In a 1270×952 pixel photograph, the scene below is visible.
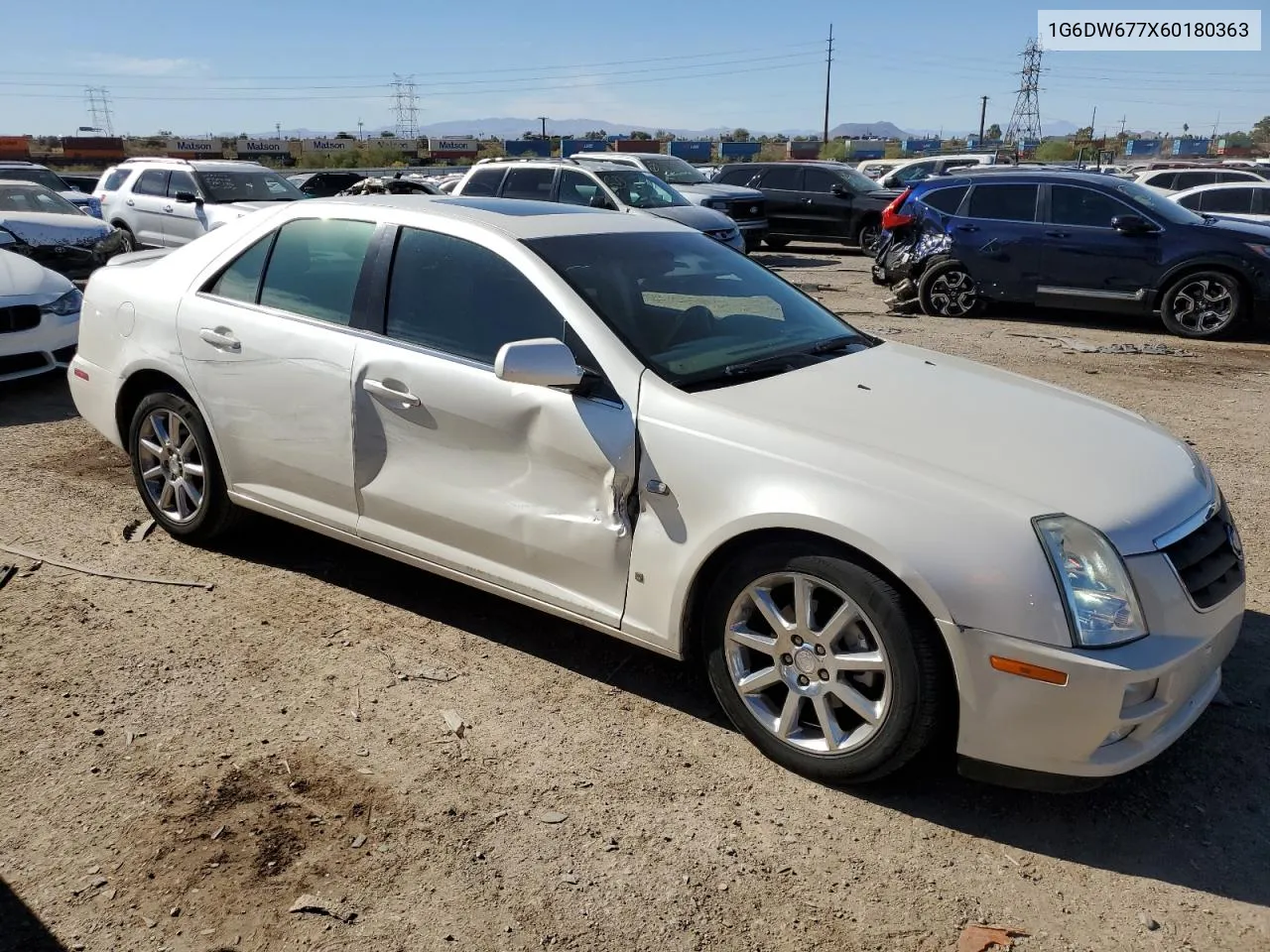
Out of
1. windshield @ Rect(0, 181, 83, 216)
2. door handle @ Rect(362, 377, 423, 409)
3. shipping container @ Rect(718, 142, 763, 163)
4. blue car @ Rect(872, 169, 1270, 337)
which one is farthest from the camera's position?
shipping container @ Rect(718, 142, 763, 163)

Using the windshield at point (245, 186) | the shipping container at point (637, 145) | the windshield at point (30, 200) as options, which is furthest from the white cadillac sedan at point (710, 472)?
the shipping container at point (637, 145)

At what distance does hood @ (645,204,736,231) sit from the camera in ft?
48.9

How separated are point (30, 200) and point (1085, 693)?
14215 millimetres

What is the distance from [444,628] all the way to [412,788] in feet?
3.59

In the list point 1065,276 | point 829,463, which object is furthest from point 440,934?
point 1065,276

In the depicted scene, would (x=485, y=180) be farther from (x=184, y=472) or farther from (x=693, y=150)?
(x=693, y=150)

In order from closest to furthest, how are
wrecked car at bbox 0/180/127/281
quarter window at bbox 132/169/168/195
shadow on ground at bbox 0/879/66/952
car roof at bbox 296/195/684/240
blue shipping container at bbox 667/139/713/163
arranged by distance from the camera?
shadow on ground at bbox 0/879/66/952 < car roof at bbox 296/195/684/240 < wrecked car at bbox 0/180/127/281 < quarter window at bbox 132/169/168/195 < blue shipping container at bbox 667/139/713/163

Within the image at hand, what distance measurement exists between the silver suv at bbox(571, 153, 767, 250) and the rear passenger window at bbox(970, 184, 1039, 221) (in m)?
6.30

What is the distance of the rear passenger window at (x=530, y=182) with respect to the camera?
15211 millimetres

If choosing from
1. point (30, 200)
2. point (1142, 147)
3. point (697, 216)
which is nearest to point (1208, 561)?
point (697, 216)

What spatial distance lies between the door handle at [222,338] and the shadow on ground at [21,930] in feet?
7.69

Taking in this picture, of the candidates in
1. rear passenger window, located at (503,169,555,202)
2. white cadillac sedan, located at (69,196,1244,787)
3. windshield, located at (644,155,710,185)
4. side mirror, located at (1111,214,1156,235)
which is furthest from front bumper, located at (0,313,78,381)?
windshield, located at (644,155,710,185)

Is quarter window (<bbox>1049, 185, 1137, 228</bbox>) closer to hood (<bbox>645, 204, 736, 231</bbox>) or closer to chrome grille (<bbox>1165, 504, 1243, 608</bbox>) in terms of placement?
hood (<bbox>645, 204, 736, 231</bbox>)

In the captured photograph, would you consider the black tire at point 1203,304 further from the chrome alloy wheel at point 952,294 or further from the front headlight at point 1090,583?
the front headlight at point 1090,583
